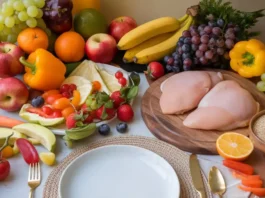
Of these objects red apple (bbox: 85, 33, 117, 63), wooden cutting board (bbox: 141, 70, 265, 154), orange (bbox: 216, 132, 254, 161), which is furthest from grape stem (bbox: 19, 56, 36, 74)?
orange (bbox: 216, 132, 254, 161)

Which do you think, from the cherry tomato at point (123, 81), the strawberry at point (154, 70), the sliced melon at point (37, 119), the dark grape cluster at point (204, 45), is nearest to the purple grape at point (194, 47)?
the dark grape cluster at point (204, 45)

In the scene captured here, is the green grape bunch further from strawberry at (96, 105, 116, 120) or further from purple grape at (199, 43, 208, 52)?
purple grape at (199, 43, 208, 52)

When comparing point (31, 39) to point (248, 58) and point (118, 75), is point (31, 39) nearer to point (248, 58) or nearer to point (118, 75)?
point (118, 75)

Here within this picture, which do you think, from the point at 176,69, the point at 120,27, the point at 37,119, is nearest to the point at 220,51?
the point at 176,69

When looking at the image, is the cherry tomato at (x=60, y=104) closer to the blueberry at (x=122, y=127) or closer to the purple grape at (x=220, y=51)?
the blueberry at (x=122, y=127)

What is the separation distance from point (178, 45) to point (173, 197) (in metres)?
0.53

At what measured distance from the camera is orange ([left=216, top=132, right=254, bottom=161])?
88 cm

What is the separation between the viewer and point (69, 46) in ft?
3.98

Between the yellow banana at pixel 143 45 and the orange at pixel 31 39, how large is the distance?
9.9 inches

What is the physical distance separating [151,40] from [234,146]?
51 centimetres

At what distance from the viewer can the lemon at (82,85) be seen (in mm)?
1080

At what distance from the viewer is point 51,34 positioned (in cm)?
126

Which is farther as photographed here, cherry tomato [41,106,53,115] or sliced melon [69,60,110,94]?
sliced melon [69,60,110,94]

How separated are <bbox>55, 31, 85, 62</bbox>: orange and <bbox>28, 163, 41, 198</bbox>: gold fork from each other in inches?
16.7
